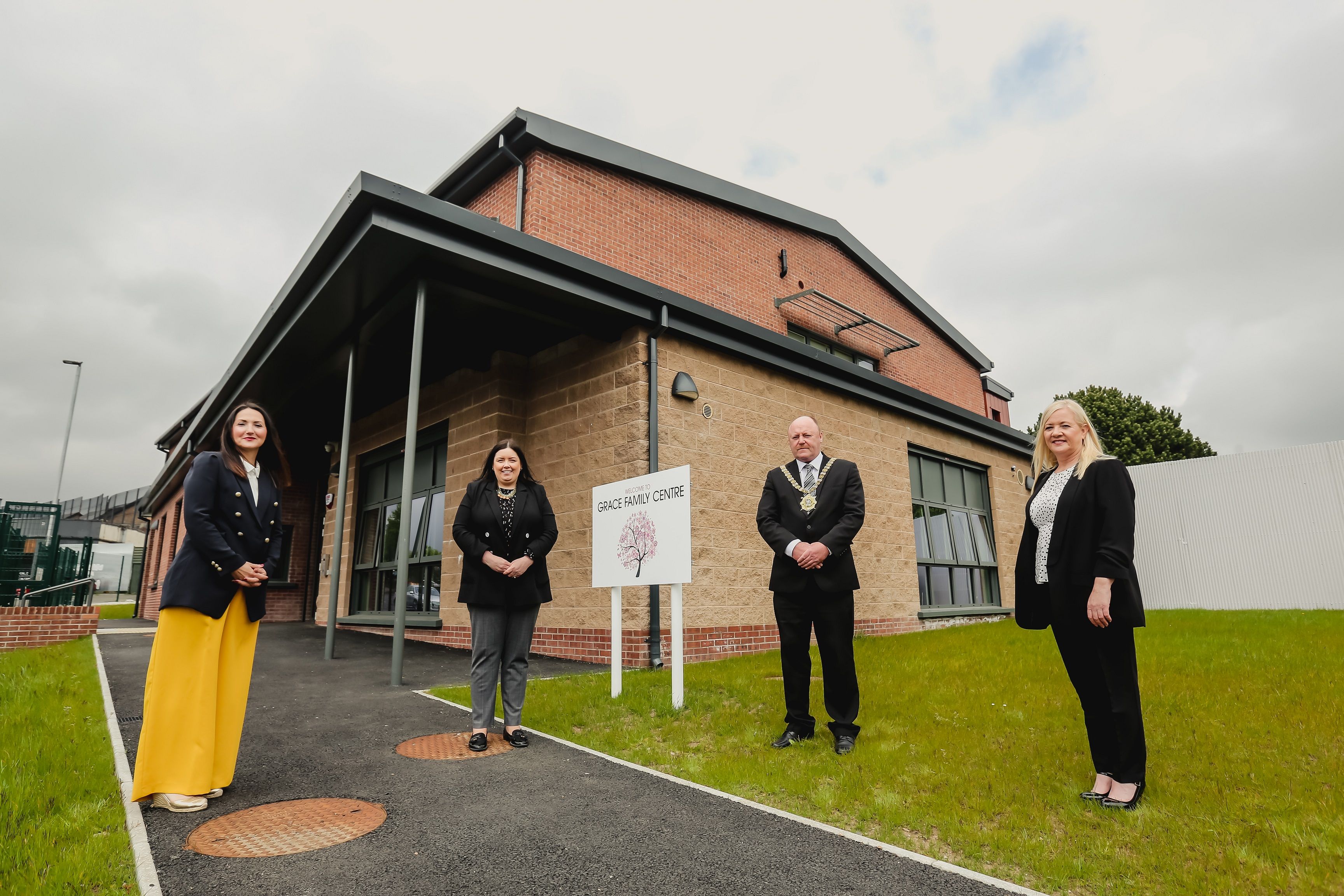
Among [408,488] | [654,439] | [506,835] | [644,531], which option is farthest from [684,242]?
[506,835]

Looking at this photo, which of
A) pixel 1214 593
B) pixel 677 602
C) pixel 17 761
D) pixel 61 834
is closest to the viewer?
pixel 61 834

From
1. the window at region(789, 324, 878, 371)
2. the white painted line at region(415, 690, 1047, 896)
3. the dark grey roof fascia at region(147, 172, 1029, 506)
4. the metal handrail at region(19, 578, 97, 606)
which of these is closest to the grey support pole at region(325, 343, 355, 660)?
the dark grey roof fascia at region(147, 172, 1029, 506)

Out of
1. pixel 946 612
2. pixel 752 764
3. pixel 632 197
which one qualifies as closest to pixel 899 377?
pixel 946 612

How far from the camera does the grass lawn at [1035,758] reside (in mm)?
2740

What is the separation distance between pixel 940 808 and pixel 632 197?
900 centimetres

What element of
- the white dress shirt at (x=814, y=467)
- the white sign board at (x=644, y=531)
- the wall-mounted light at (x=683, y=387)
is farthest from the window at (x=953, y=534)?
the white dress shirt at (x=814, y=467)

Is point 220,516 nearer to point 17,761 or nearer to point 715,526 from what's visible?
point 17,761

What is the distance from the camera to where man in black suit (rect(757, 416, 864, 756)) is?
167 inches

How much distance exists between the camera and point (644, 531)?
5.71 m

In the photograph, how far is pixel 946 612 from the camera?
11.7 metres

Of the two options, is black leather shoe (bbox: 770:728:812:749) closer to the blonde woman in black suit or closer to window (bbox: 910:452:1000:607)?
the blonde woman in black suit

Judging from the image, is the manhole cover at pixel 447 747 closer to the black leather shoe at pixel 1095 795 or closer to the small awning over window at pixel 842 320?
the black leather shoe at pixel 1095 795

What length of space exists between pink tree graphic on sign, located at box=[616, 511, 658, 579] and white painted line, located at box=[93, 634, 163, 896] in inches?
128

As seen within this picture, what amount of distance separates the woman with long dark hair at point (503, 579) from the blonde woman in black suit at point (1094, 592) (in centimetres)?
267
